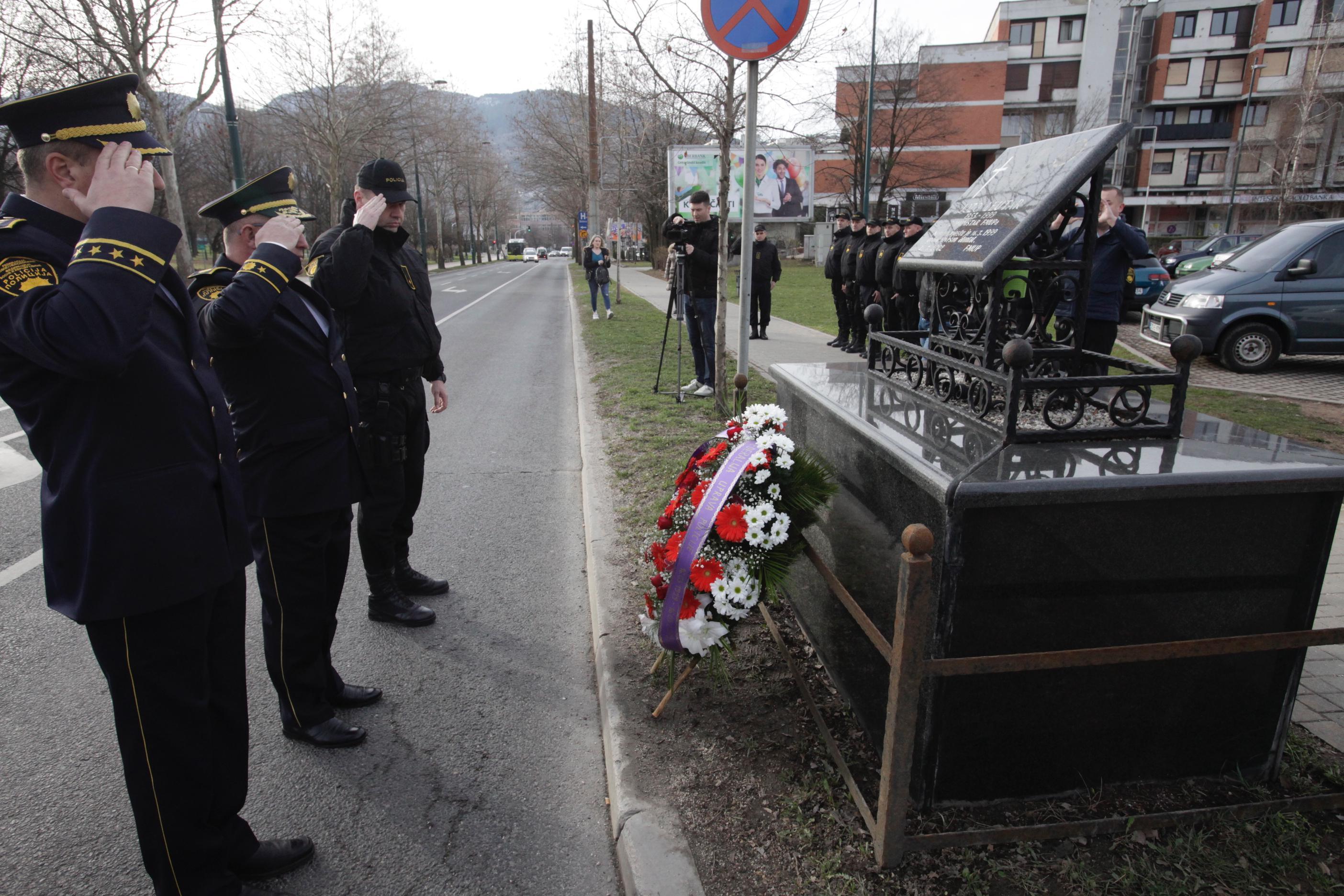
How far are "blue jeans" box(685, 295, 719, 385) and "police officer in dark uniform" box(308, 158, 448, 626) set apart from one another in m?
4.91

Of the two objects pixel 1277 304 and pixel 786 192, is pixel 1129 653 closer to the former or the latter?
pixel 1277 304

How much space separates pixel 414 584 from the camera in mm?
4254

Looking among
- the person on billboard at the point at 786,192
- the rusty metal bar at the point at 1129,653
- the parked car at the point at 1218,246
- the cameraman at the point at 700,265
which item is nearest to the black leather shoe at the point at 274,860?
the rusty metal bar at the point at 1129,653

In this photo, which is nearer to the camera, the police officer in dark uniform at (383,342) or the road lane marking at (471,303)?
the police officer in dark uniform at (383,342)

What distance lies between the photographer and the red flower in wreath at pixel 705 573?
111 inches

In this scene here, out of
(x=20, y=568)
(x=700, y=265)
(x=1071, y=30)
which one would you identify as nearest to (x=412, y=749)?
(x=20, y=568)

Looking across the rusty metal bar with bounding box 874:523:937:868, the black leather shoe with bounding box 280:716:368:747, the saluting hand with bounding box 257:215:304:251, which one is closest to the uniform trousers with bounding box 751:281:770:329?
the saluting hand with bounding box 257:215:304:251

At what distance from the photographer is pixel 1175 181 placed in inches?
2248

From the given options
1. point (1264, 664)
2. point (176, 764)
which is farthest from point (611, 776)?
point (1264, 664)

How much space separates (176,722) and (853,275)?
11.5 meters

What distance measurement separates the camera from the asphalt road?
2404 millimetres

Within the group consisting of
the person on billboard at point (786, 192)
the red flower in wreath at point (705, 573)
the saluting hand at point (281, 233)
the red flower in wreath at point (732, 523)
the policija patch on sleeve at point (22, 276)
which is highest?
the person on billboard at point (786, 192)

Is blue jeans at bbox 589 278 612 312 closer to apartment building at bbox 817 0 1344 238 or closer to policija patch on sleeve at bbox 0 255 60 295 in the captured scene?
policija patch on sleeve at bbox 0 255 60 295

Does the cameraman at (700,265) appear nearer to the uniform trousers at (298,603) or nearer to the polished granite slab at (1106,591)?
the uniform trousers at (298,603)
